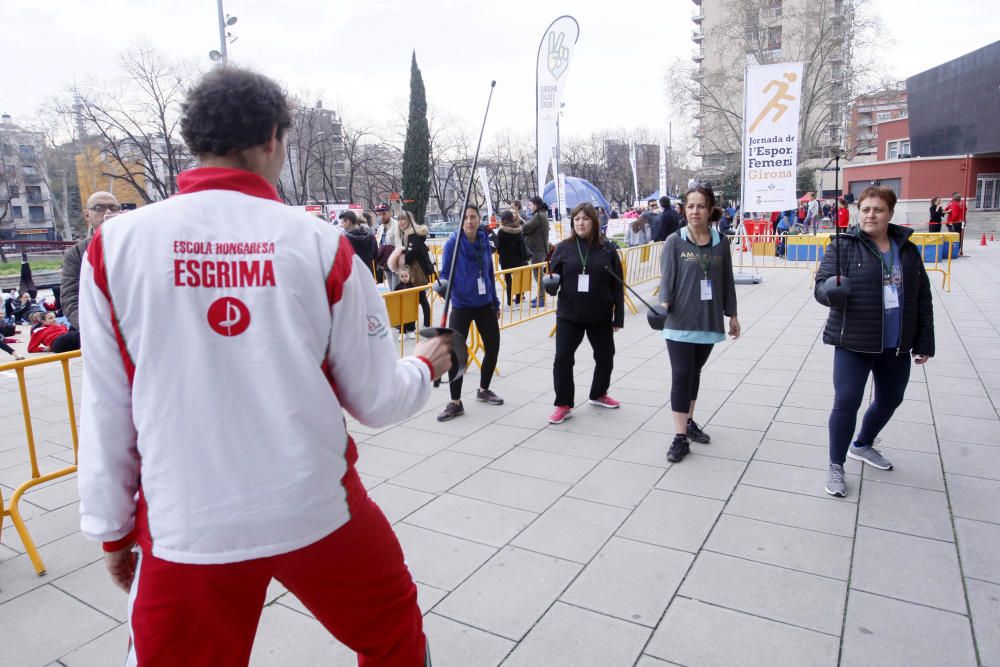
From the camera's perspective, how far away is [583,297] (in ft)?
17.7

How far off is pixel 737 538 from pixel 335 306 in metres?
2.85

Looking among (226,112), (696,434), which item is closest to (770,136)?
(696,434)

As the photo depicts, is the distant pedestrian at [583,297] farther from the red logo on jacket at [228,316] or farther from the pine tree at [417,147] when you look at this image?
the pine tree at [417,147]

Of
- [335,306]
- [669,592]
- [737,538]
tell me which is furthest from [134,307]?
[737,538]

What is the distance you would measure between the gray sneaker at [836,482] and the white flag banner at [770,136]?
Result: 337 inches

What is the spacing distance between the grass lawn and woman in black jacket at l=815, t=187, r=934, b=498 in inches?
1271

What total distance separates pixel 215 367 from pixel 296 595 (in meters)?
0.58

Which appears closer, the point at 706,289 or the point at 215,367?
the point at 215,367

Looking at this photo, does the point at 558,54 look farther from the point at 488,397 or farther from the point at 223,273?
the point at 223,273

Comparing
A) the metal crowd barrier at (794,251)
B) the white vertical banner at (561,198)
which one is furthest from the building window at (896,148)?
the white vertical banner at (561,198)

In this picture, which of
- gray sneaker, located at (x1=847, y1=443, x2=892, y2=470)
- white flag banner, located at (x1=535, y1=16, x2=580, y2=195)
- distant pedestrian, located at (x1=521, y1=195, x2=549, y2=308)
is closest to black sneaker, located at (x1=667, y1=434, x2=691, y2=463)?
gray sneaker, located at (x1=847, y1=443, x2=892, y2=470)

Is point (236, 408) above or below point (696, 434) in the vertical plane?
above

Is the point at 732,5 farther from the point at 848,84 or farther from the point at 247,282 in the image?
the point at 247,282

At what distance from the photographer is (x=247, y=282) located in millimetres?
1322
